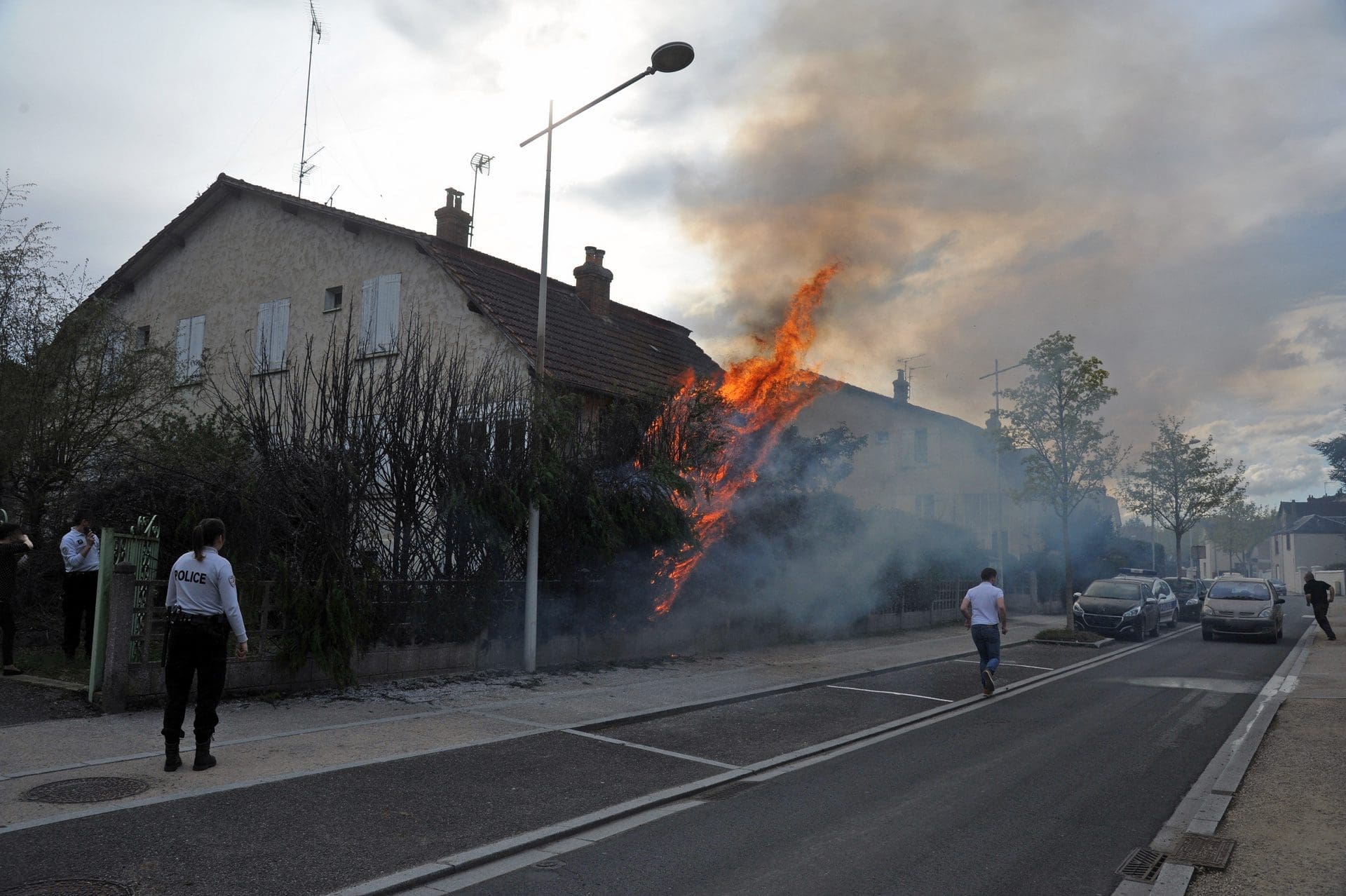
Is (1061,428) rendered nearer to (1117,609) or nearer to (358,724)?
(1117,609)

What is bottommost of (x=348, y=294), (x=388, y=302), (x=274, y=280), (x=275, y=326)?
(x=275, y=326)

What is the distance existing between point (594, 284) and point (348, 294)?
578cm

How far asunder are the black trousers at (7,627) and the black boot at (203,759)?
13.7 ft

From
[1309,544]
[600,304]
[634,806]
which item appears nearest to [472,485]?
[634,806]

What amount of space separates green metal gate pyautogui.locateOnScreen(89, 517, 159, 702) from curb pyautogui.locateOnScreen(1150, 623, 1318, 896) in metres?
8.26

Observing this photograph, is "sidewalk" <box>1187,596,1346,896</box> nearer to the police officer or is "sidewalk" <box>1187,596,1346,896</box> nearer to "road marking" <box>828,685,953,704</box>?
"road marking" <box>828,685,953,704</box>

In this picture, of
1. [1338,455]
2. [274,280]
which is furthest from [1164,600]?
[1338,455]

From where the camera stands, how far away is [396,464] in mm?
10695

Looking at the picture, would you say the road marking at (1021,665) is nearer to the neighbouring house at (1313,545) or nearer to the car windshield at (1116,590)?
the car windshield at (1116,590)

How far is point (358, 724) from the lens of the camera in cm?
816

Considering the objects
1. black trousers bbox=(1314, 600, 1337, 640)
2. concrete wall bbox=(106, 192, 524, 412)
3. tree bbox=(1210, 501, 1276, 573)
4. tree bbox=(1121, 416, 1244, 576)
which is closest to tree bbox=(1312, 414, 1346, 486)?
tree bbox=(1210, 501, 1276, 573)

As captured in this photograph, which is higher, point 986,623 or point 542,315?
point 542,315

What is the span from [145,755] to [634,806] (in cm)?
370

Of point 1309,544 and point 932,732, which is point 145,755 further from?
point 1309,544
